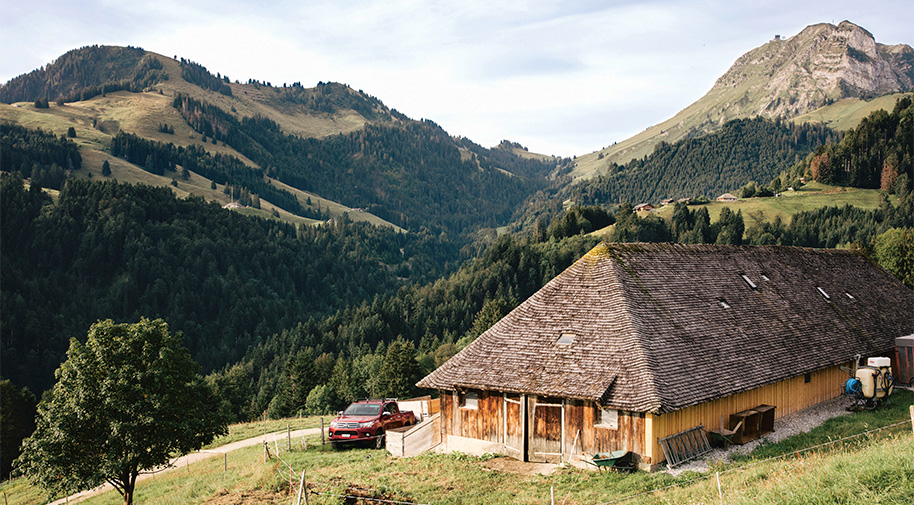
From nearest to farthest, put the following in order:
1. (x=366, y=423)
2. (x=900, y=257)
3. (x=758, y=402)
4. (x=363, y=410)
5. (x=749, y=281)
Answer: (x=758, y=402) → (x=366, y=423) → (x=363, y=410) → (x=749, y=281) → (x=900, y=257)

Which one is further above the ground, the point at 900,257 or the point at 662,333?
the point at 900,257

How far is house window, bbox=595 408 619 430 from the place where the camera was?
1975 centimetres

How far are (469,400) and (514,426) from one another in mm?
2296

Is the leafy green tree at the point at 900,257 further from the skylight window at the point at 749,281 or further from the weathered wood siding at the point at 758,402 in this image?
the skylight window at the point at 749,281

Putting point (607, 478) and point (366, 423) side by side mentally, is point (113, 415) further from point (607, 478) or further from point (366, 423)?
point (607, 478)

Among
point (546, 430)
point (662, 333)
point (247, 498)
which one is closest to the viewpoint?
point (247, 498)

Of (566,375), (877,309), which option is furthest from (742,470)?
(877,309)

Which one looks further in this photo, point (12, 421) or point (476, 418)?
point (12, 421)

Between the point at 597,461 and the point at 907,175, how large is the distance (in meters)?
162

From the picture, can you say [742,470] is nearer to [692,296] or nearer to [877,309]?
[692,296]

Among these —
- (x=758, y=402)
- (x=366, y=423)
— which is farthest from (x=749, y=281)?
(x=366, y=423)

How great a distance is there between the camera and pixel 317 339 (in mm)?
147500

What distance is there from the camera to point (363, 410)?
27734mm

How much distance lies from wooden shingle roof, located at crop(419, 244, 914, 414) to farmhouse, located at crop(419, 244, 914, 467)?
58 millimetres
